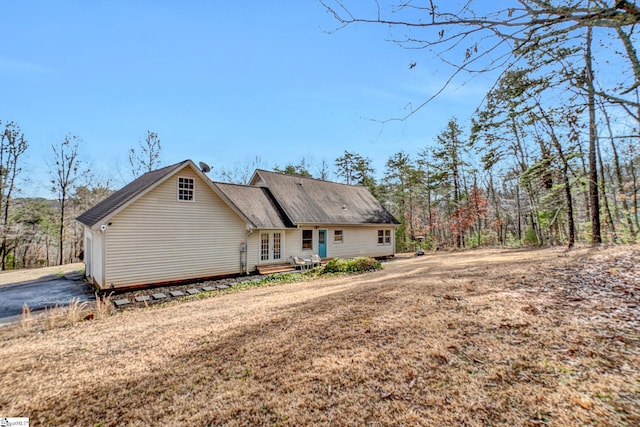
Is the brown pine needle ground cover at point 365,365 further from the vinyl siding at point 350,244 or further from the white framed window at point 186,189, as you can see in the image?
the vinyl siding at point 350,244

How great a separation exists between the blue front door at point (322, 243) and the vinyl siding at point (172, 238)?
17.6 ft

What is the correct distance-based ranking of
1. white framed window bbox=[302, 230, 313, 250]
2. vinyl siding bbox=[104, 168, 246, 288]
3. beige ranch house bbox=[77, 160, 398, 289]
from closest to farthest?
1. vinyl siding bbox=[104, 168, 246, 288]
2. beige ranch house bbox=[77, 160, 398, 289]
3. white framed window bbox=[302, 230, 313, 250]

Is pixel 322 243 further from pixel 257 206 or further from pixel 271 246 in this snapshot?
pixel 257 206

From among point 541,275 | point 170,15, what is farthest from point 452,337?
point 170,15

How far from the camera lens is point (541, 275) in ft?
21.3

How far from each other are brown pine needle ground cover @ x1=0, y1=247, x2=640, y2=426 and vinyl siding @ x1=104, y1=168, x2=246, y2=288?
182 inches

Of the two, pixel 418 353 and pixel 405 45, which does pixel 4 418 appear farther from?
pixel 405 45

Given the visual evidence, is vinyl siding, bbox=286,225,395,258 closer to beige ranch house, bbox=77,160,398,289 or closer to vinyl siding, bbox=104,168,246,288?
beige ranch house, bbox=77,160,398,289

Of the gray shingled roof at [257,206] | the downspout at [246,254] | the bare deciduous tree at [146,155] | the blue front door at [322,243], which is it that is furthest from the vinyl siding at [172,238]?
the bare deciduous tree at [146,155]

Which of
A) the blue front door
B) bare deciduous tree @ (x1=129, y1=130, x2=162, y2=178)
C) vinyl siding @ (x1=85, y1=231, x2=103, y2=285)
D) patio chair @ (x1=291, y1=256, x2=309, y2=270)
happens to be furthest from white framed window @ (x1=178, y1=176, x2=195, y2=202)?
bare deciduous tree @ (x1=129, y1=130, x2=162, y2=178)

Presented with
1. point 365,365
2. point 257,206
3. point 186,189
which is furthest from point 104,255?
point 365,365

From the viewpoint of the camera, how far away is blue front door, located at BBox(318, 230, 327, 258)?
17141mm

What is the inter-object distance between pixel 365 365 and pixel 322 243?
46.3ft

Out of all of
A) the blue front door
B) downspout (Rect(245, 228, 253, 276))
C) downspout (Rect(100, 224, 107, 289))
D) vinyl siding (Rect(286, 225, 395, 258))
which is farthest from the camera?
the blue front door
